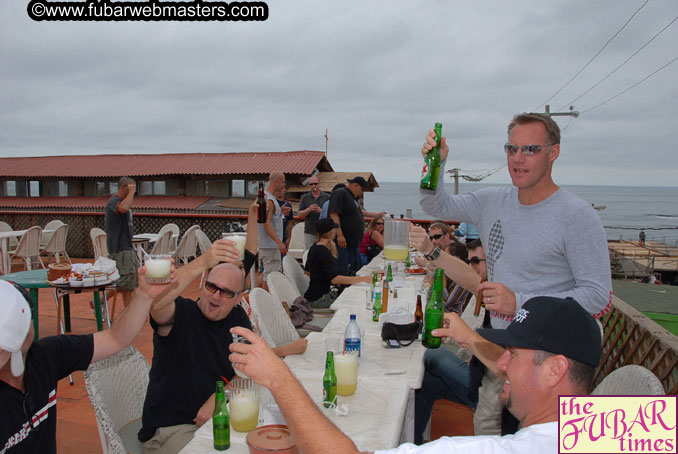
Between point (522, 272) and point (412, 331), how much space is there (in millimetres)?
1053

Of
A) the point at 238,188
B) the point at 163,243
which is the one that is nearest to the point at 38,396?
the point at 163,243

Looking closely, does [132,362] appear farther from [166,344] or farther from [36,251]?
[36,251]

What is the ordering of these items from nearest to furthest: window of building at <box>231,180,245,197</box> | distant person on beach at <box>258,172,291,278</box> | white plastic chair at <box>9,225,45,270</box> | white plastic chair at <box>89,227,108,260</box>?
1. distant person on beach at <box>258,172,291,278</box>
2. white plastic chair at <box>89,227,108,260</box>
3. white plastic chair at <box>9,225,45,270</box>
4. window of building at <box>231,180,245,197</box>

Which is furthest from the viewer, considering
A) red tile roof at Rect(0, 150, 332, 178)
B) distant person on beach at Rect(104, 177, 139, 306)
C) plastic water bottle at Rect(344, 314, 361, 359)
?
red tile roof at Rect(0, 150, 332, 178)

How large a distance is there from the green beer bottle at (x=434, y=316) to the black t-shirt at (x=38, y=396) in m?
2.01

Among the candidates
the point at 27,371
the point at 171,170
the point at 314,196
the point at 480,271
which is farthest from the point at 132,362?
the point at 171,170

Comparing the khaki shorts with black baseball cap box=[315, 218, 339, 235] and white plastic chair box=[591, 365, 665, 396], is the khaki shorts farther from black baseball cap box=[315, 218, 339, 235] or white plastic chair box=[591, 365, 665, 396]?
white plastic chair box=[591, 365, 665, 396]

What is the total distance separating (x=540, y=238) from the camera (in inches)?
87.2

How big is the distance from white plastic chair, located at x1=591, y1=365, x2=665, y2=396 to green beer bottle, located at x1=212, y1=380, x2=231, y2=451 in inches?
71.9

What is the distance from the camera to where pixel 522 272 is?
2.28 meters

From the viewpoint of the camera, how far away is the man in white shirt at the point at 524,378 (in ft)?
4.07

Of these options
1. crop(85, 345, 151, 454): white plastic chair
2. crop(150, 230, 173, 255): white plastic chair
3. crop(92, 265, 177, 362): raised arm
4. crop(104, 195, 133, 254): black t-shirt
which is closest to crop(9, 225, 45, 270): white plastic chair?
crop(150, 230, 173, 255): white plastic chair

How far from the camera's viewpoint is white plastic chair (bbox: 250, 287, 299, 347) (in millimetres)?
3394

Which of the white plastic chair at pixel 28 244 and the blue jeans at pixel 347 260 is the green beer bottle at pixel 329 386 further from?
the white plastic chair at pixel 28 244
